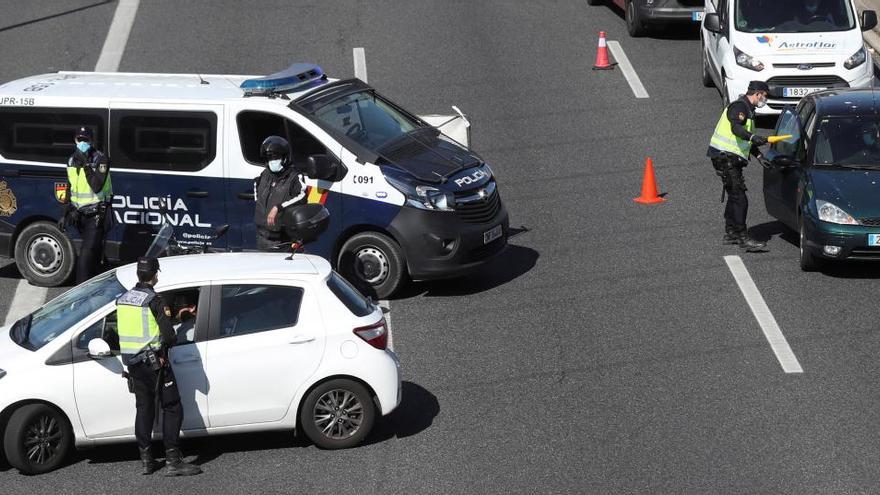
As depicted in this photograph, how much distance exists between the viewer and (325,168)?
1336 cm

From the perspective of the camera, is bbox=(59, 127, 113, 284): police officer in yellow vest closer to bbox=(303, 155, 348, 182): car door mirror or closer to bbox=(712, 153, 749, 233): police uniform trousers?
bbox=(303, 155, 348, 182): car door mirror

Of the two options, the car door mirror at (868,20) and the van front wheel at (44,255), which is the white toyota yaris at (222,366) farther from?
the car door mirror at (868,20)

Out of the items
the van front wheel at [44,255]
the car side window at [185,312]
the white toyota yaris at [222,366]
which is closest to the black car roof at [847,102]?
the white toyota yaris at [222,366]

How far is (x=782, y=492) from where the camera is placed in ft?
30.6

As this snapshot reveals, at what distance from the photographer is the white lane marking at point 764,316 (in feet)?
38.7

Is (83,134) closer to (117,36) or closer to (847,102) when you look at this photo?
(847,102)

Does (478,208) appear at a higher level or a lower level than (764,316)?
higher

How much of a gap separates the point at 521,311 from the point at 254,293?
154 inches

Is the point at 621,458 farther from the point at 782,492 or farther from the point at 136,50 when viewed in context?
the point at 136,50

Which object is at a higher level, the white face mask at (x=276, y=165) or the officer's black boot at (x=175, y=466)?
the white face mask at (x=276, y=165)

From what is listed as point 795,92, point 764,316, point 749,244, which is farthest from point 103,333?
point 795,92

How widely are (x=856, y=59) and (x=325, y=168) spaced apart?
30.6 feet

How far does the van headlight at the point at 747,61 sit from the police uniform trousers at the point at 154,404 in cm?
1187

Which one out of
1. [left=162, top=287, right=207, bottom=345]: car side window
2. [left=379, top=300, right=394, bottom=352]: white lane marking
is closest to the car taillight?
[left=162, top=287, right=207, bottom=345]: car side window
